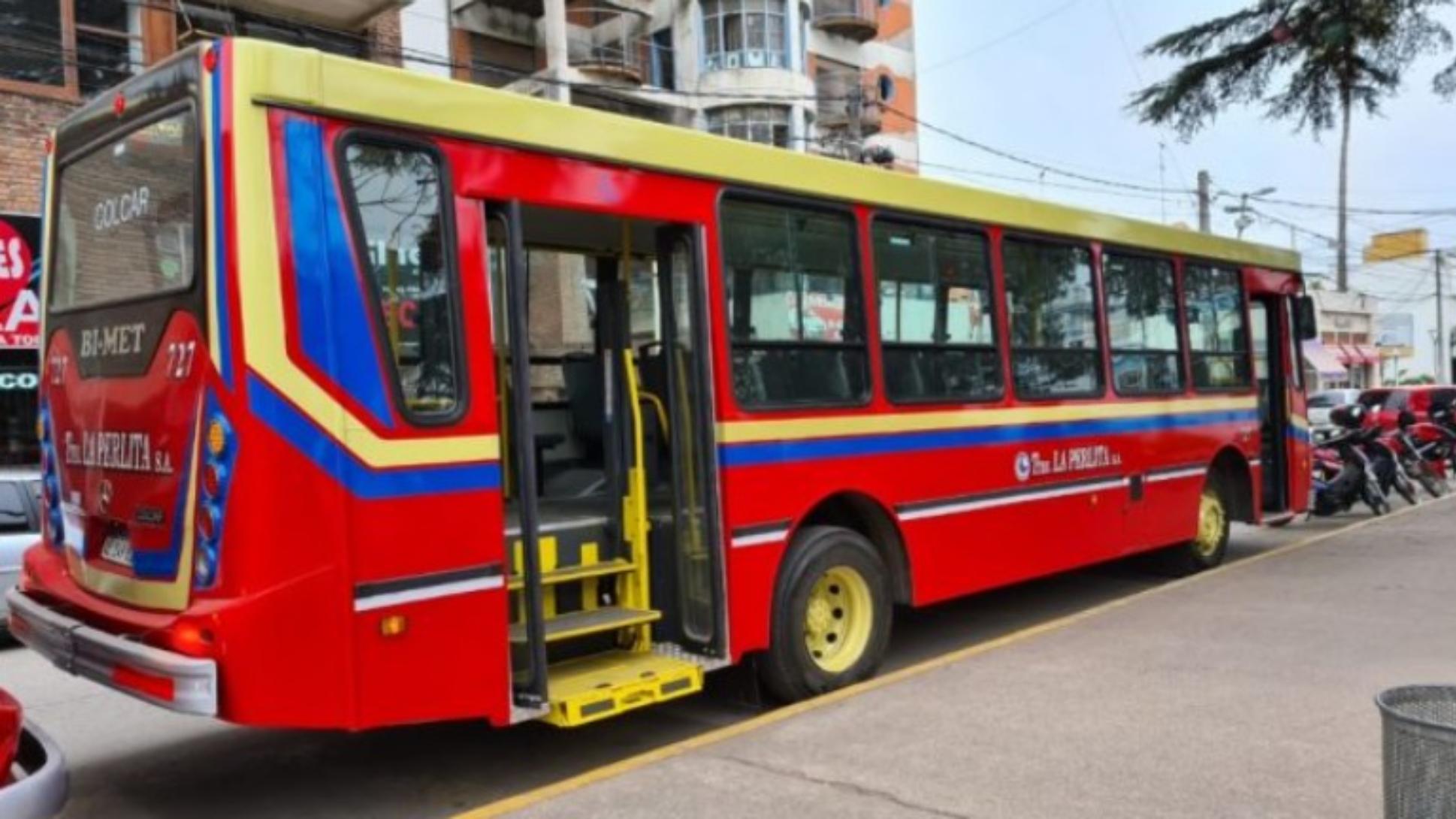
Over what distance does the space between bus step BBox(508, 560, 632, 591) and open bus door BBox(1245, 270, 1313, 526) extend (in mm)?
7672

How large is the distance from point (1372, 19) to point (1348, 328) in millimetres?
Answer: 53987

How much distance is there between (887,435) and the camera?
22.0 feet

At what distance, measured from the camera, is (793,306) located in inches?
247

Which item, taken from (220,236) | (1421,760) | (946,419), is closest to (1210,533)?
(946,419)

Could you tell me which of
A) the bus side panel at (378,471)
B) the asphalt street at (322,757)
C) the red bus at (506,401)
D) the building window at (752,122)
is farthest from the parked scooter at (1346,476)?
the building window at (752,122)

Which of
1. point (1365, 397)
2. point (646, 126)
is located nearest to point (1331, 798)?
point (646, 126)

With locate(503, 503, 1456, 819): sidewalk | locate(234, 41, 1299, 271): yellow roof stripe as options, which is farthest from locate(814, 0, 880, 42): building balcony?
locate(503, 503, 1456, 819): sidewalk

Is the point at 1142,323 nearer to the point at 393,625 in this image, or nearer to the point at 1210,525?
the point at 1210,525

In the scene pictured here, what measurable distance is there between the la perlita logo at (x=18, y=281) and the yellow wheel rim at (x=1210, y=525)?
45.3 ft

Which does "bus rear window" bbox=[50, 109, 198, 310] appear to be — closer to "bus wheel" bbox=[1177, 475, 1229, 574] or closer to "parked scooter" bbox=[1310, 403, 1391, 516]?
"bus wheel" bbox=[1177, 475, 1229, 574]

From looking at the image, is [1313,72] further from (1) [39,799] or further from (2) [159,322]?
(1) [39,799]

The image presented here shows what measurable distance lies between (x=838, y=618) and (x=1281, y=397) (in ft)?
22.6

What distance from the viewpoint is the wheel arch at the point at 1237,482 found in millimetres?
10547

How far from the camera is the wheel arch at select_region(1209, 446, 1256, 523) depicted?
34.6 feet
